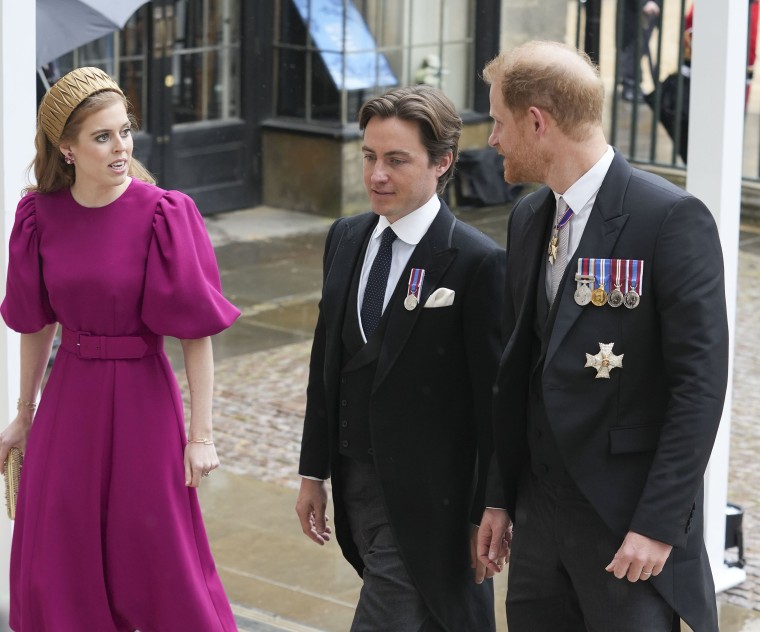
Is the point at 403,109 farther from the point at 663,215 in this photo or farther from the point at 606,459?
the point at 606,459

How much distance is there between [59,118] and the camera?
151 inches

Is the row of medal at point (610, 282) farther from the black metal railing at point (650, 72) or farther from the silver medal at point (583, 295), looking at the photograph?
the black metal railing at point (650, 72)

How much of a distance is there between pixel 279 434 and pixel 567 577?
4.13 metres

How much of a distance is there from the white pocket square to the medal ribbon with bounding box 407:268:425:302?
0.12 feet

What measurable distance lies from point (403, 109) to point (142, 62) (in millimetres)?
8756

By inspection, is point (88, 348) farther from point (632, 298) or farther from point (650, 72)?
point (650, 72)

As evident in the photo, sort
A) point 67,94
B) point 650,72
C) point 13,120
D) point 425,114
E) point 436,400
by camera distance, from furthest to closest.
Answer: point 650,72
point 13,120
point 67,94
point 436,400
point 425,114

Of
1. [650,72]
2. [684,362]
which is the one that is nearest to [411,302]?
[684,362]

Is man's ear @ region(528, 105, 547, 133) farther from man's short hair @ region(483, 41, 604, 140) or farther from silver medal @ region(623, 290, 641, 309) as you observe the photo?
silver medal @ region(623, 290, 641, 309)

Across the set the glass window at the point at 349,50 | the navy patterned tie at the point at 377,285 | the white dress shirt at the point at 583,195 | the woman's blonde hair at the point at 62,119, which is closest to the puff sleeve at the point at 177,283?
the woman's blonde hair at the point at 62,119

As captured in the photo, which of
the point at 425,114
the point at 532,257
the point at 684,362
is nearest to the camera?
the point at 684,362

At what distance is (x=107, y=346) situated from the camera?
13.0ft

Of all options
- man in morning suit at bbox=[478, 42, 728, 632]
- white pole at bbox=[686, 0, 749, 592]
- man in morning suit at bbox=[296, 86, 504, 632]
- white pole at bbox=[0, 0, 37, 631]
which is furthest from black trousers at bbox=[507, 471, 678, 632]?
white pole at bbox=[0, 0, 37, 631]

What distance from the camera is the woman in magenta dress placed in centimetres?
389
